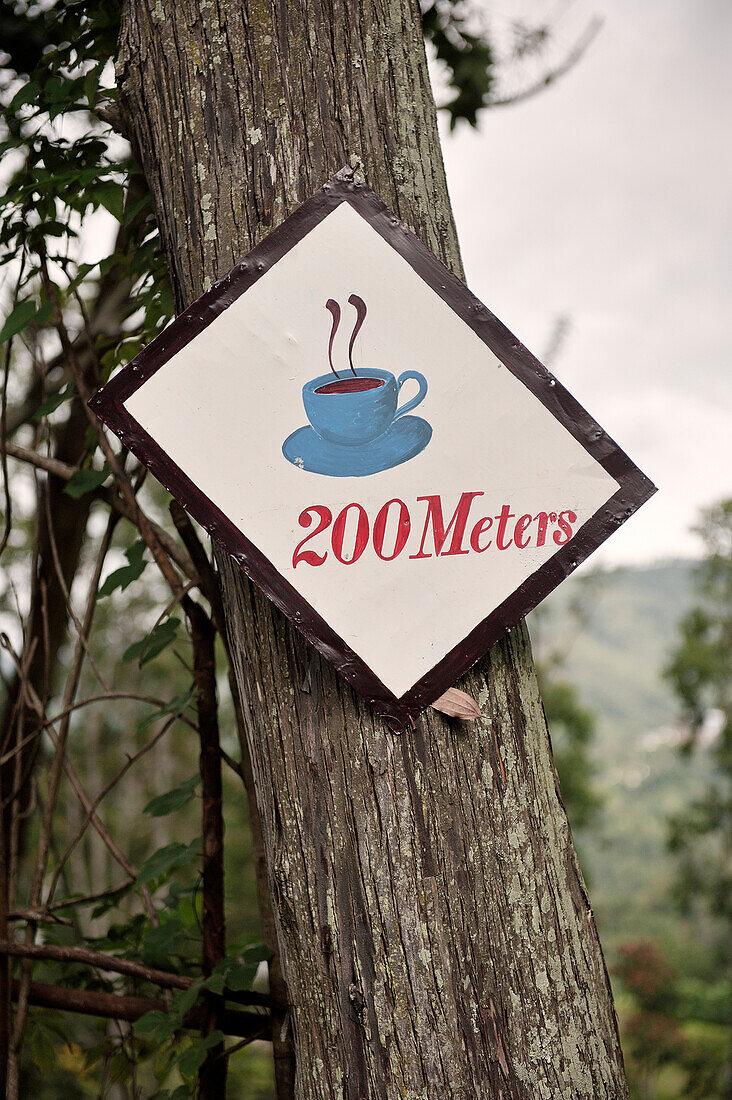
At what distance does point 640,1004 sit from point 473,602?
19261 millimetres

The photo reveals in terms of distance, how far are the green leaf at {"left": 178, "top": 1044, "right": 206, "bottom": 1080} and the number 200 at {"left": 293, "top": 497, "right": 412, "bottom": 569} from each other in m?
0.69

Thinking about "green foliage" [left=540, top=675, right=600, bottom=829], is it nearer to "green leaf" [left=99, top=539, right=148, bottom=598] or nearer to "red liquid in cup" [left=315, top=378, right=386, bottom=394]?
"green leaf" [left=99, top=539, right=148, bottom=598]

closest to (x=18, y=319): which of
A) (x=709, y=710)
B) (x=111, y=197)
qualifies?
(x=111, y=197)

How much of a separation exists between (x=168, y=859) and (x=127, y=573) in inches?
15.0

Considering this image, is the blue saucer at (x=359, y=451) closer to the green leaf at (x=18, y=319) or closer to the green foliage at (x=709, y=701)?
the green leaf at (x=18, y=319)

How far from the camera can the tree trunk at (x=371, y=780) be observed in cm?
66

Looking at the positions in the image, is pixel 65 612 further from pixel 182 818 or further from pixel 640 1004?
pixel 640 1004

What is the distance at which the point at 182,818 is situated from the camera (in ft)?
48.2

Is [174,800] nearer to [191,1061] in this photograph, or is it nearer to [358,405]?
[191,1061]

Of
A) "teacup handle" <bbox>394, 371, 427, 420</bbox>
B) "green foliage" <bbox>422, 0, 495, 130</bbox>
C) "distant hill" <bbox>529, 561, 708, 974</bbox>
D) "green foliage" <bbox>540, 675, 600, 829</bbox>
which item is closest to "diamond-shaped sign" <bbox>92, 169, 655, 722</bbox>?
"teacup handle" <bbox>394, 371, 427, 420</bbox>

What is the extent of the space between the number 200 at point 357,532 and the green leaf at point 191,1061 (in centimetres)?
69

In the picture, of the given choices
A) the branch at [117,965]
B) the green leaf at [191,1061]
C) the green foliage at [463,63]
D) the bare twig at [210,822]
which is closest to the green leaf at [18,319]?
the bare twig at [210,822]

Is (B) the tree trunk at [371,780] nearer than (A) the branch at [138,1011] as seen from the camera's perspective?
Yes

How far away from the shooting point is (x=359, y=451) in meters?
0.71
